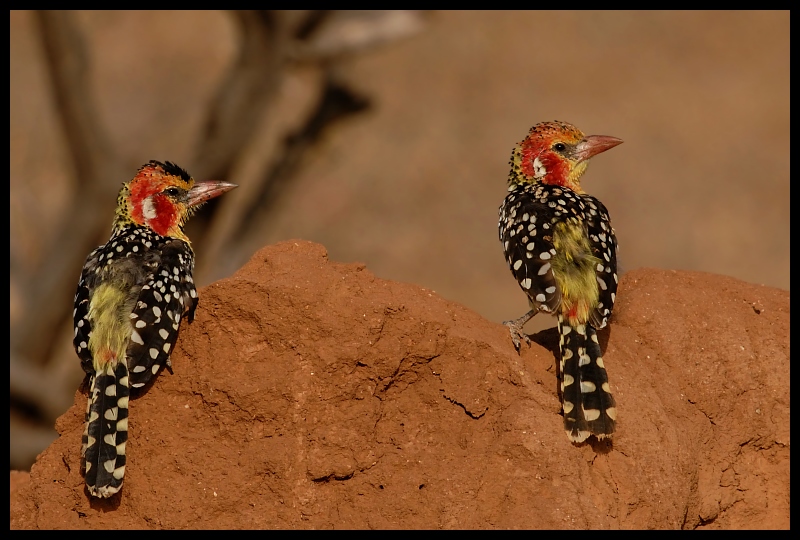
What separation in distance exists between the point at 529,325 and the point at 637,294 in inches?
361

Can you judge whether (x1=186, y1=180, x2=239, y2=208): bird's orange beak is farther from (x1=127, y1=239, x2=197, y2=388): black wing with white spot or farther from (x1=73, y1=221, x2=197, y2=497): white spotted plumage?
(x1=127, y1=239, x2=197, y2=388): black wing with white spot

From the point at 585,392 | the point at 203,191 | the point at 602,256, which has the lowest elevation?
the point at 585,392

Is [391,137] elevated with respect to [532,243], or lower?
elevated

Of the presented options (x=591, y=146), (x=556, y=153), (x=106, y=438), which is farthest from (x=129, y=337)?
(x=591, y=146)

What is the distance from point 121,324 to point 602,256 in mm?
2524

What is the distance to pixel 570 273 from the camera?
5.63m

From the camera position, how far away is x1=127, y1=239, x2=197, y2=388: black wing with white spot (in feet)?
17.1

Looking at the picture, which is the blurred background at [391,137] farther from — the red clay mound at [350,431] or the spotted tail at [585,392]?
the spotted tail at [585,392]

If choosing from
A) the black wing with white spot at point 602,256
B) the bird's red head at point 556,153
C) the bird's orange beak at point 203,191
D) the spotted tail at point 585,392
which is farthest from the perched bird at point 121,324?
the bird's red head at point 556,153

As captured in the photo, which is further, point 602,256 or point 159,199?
point 159,199

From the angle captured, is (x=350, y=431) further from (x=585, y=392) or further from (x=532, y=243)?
(x=532, y=243)

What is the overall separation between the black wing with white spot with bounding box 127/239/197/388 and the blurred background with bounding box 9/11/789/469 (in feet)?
22.8

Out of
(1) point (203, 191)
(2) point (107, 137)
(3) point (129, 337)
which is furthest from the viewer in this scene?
(2) point (107, 137)

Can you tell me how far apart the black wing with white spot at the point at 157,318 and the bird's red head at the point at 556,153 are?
237cm
